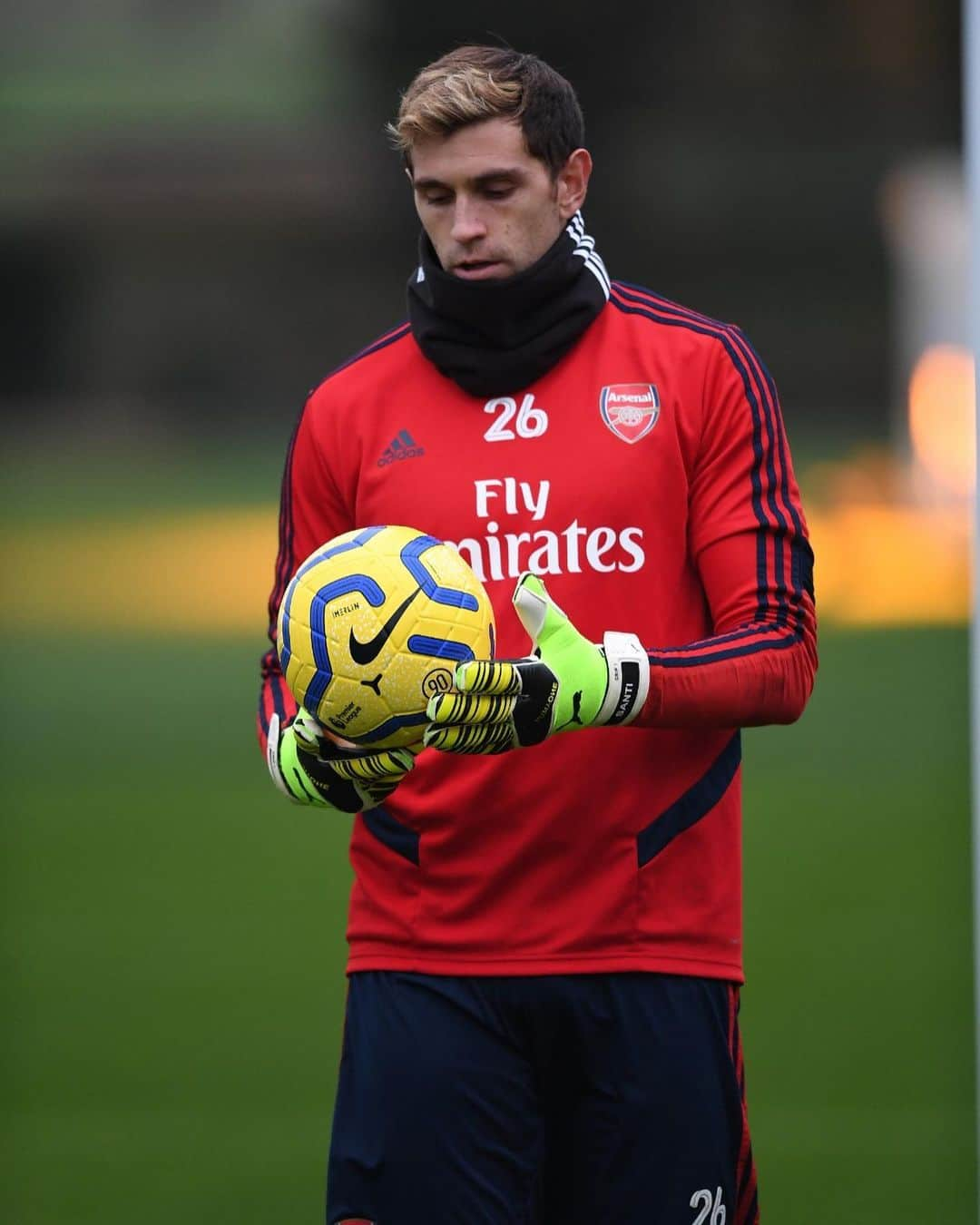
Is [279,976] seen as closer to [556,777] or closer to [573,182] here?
[556,777]

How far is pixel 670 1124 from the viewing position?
8.81ft

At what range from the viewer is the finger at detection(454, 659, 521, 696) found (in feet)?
7.87

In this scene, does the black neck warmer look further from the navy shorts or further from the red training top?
the navy shorts

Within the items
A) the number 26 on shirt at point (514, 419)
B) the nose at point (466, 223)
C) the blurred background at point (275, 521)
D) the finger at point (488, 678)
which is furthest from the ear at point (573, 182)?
the blurred background at point (275, 521)

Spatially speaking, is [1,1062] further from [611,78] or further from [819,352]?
[611,78]

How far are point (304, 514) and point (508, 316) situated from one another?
453 millimetres

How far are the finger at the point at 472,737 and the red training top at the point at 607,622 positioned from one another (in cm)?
31

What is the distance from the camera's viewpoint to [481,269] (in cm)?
278

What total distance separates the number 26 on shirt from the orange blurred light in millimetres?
15705

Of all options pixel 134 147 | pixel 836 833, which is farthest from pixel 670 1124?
pixel 134 147

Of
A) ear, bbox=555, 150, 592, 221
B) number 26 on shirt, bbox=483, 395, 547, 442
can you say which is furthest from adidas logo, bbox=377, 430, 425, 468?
ear, bbox=555, 150, 592, 221

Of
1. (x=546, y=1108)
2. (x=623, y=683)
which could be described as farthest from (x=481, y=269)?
(x=546, y=1108)

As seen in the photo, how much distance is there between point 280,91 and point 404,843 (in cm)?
3766

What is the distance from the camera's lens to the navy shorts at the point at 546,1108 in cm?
269
